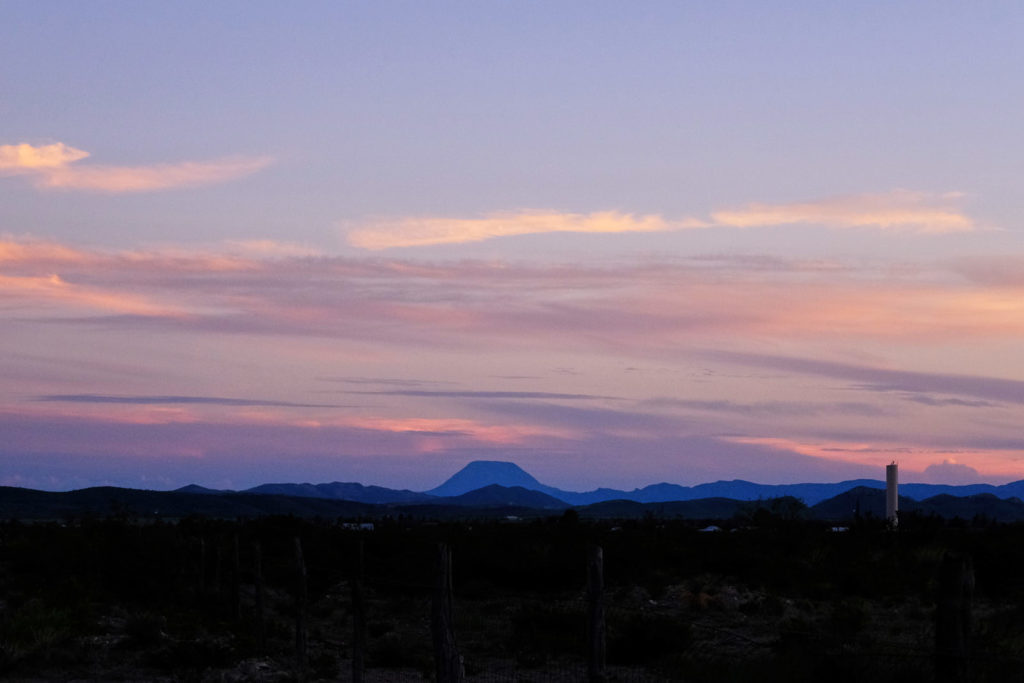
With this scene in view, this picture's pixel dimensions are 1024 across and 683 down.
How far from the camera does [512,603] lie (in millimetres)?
31125

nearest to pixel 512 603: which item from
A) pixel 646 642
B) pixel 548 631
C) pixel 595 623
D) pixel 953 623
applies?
pixel 548 631

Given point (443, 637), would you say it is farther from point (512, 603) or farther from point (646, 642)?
point (512, 603)

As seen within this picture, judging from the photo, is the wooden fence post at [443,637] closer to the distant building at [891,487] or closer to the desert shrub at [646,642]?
the desert shrub at [646,642]

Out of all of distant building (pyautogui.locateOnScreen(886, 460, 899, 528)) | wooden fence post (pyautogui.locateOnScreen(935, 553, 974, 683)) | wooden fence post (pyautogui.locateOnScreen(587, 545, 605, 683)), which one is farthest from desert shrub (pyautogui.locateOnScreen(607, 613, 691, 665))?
distant building (pyautogui.locateOnScreen(886, 460, 899, 528))

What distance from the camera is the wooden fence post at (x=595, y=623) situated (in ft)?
48.7

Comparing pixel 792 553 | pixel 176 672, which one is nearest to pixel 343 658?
pixel 176 672

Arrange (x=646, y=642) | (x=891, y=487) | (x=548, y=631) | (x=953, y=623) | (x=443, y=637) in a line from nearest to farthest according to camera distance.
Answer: (x=953, y=623) → (x=443, y=637) → (x=646, y=642) → (x=548, y=631) → (x=891, y=487)

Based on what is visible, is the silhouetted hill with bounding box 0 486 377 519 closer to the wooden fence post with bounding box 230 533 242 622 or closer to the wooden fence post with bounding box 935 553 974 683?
the wooden fence post with bounding box 230 533 242 622

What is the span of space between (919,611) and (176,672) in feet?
56.6

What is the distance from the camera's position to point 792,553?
35594mm

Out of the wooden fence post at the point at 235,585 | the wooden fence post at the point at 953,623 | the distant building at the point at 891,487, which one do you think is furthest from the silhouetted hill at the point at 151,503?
the wooden fence post at the point at 953,623

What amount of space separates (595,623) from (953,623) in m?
5.24

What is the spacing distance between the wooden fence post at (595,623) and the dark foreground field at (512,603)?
2398mm

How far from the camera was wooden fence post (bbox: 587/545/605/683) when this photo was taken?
14858 millimetres
